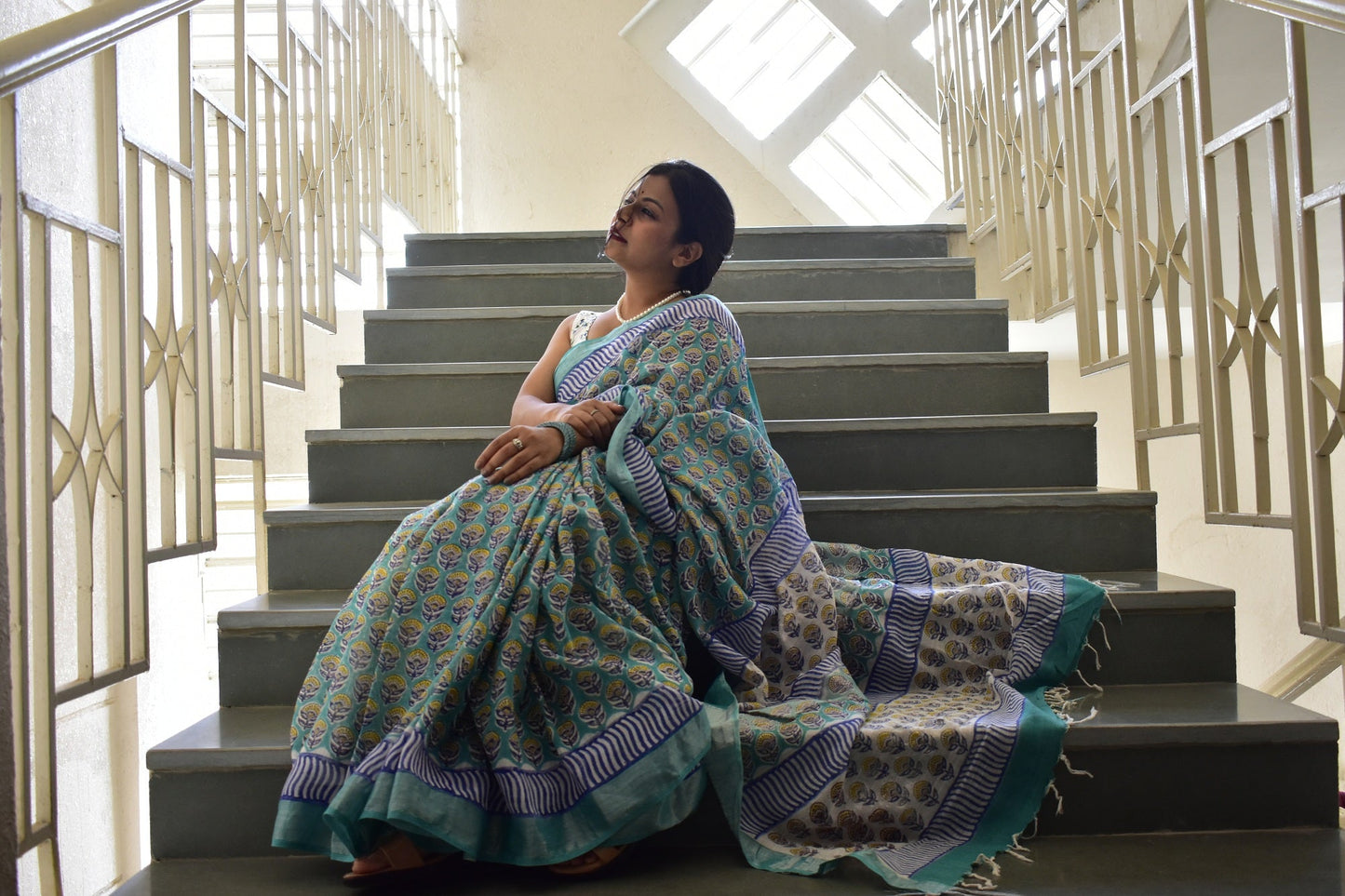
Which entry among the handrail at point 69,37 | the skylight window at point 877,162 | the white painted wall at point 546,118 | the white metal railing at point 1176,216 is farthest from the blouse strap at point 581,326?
the skylight window at point 877,162

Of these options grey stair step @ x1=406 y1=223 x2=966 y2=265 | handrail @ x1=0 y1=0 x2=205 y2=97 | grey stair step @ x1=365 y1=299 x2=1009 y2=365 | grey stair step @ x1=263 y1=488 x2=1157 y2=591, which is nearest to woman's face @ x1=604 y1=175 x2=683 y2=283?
grey stair step @ x1=263 y1=488 x2=1157 y2=591

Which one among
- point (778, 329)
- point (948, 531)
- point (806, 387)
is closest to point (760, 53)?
point (778, 329)

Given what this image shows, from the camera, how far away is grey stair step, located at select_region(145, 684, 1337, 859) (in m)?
1.45

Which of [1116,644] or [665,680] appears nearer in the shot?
[665,680]

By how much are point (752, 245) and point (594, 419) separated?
1769 mm

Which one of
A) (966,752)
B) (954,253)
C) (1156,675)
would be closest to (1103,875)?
(966,752)

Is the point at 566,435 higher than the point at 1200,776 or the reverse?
higher

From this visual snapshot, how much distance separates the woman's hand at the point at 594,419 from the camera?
5.51 ft

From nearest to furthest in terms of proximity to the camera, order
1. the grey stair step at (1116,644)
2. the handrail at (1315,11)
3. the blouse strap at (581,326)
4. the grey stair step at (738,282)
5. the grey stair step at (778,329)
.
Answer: the handrail at (1315,11) → the grey stair step at (1116,644) → the blouse strap at (581,326) → the grey stair step at (778,329) → the grey stair step at (738,282)

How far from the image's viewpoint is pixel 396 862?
1268mm

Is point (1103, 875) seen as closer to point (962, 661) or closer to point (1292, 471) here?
point (962, 661)

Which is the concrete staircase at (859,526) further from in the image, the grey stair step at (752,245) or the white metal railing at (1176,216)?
the white metal railing at (1176,216)

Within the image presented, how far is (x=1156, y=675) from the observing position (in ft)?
5.75

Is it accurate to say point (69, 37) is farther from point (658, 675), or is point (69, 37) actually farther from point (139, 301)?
point (658, 675)
